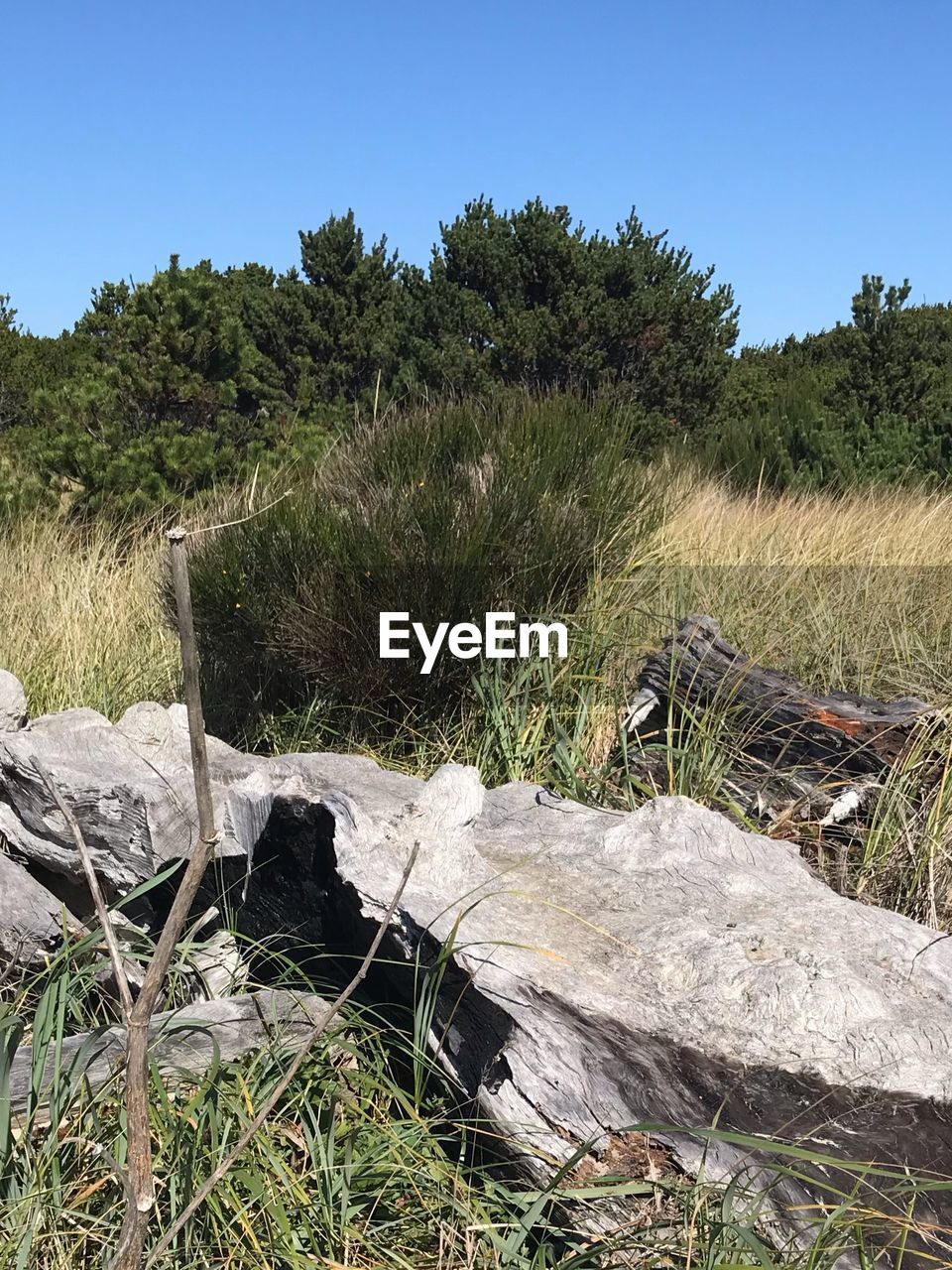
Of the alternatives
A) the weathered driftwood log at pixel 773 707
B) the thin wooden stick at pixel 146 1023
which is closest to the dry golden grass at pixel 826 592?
the weathered driftwood log at pixel 773 707

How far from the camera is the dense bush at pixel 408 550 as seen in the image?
4.78 m

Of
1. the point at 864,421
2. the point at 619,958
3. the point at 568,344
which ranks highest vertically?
the point at 568,344

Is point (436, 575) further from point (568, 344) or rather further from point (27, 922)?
point (568, 344)

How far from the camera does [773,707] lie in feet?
13.2

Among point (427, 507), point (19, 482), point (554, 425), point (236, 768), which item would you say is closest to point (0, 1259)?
point (236, 768)

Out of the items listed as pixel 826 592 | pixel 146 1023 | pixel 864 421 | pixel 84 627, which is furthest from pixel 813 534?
pixel 864 421

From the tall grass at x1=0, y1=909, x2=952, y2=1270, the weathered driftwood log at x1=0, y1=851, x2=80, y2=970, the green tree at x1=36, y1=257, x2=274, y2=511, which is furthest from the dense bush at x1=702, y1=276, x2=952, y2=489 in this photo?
the tall grass at x1=0, y1=909, x2=952, y2=1270

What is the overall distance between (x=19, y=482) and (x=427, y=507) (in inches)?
224

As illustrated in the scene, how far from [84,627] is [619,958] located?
4.68 metres

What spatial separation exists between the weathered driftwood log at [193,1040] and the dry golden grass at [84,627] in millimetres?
2823

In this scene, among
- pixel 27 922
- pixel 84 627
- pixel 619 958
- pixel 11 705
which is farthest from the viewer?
pixel 84 627

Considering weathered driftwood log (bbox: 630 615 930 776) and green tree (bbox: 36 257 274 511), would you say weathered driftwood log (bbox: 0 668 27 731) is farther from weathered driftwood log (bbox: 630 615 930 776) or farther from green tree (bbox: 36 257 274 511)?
green tree (bbox: 36 257 274 511)

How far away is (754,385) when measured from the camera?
19484mm

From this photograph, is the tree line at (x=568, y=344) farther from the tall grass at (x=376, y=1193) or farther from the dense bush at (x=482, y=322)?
the tall grass at (x=376, y=1193)
